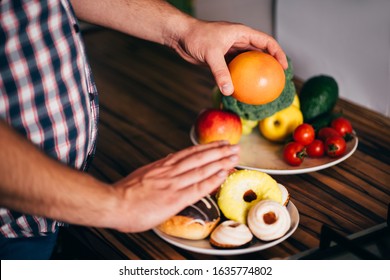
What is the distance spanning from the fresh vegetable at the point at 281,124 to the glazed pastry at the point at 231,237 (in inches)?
19.6

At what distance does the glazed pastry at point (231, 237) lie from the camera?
103 centimetres

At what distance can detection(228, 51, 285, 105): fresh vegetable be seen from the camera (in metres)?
1.26

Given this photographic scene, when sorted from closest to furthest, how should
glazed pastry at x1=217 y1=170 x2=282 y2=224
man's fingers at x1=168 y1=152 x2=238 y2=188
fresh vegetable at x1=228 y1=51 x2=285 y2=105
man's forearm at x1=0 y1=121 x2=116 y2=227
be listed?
man's forearm at x1=0 y1=121 x2=116 y2=227 → man's fingers at x1=168 y1=152 x2=238 y2=188 → glazed pastry at x1=217 y1=170 x2=282 y2=224 → fresh vegetable at x1=228 y1=51 x2=285 y2=105

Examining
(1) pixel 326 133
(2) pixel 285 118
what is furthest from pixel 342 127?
(2) pixel 285 118

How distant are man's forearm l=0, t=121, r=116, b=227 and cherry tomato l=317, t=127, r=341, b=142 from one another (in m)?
0.72

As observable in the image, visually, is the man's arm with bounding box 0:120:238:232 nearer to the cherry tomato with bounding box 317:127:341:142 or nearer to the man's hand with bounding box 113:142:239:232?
the man's hand with bounding box 113:142:239:232

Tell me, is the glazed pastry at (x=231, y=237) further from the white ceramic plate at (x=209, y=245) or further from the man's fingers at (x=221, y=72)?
the man's fingers at (x=221, y=72)

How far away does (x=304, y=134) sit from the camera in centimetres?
138

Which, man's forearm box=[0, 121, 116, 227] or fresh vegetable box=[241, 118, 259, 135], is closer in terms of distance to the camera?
man's forearm box=[0, 121, 116, 227]

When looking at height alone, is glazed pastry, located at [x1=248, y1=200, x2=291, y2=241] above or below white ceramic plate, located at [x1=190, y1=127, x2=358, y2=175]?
below

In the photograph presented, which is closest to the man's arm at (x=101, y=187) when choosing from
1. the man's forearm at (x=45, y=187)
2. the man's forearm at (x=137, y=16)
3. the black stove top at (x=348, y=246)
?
the man's forearm at (x=45, y=187)

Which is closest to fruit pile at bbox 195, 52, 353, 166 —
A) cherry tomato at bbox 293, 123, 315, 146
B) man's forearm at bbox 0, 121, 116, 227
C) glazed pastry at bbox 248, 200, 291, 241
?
cherry tomato at bbox 293, 123, 315, 146

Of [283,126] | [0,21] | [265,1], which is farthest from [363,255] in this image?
[265,1]

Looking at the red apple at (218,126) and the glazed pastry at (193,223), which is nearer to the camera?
the glazed pastry at (193,223)
